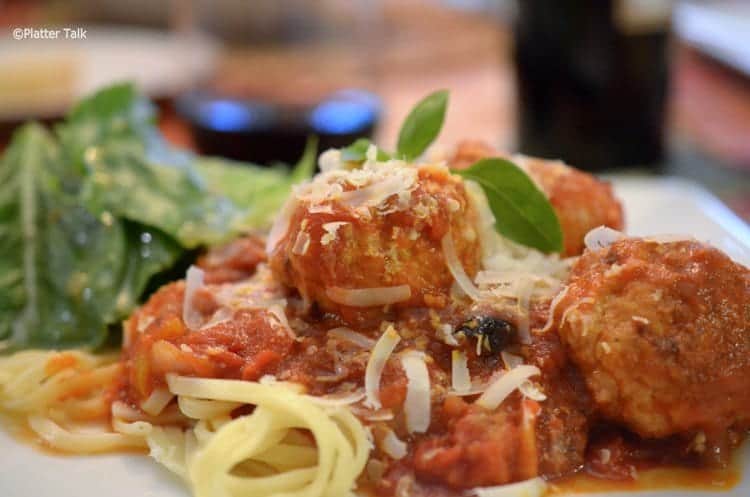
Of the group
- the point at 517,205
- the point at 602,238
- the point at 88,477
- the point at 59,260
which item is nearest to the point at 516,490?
the point at 602,238

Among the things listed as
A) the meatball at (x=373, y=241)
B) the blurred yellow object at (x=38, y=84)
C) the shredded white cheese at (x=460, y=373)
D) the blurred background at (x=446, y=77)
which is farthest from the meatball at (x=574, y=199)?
the blurred yellow object at (x=38, y=84)

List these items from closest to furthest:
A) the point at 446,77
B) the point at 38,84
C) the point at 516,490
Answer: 1. the point at 516,490
2. the point at 38,84
3. the point at 446,77

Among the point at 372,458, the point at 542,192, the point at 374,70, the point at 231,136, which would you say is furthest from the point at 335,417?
the point at 374,70

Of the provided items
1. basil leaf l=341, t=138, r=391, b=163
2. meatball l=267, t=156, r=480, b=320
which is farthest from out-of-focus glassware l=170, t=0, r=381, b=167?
meatball l=267, t=156, r=480, b=320

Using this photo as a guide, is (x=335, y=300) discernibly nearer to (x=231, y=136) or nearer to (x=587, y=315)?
(x=587, y=315)

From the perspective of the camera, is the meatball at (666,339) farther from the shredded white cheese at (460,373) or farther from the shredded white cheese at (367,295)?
the shredded white cheese at (367,295)

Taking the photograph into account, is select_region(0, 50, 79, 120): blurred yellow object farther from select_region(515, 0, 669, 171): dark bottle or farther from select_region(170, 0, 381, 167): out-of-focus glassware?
select_region(515, 0, 669, 171): dark bottle

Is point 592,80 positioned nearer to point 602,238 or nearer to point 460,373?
point 602,238

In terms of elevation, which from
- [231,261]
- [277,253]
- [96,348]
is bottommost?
[96,348]
